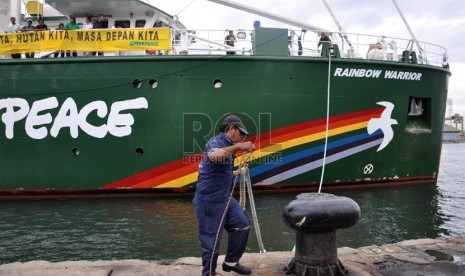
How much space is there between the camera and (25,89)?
10.2 m

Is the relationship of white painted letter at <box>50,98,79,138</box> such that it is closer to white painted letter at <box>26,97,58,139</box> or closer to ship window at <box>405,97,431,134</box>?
white painted letter at <box>26,97,58,139</box>

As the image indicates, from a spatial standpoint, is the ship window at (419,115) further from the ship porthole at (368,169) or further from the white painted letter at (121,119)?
the white painted letter at (121,119)

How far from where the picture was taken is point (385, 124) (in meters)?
11.0

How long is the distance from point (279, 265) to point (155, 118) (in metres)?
6.67

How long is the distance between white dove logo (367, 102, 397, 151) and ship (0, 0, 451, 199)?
0.39 m

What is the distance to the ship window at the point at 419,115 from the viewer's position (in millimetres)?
11602

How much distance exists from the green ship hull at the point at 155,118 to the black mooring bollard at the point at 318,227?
6.39m

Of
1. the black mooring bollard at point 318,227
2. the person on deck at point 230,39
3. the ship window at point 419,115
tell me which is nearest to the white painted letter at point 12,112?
the person on deck at point 230,39

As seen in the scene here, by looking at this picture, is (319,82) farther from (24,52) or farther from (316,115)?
(24,52)

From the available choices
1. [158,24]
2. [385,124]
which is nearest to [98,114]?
[158,24]

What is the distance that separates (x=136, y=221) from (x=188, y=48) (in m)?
4.29

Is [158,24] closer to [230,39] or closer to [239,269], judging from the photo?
[230,39]

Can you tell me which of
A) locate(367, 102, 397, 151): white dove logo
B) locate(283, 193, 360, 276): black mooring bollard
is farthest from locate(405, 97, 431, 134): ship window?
locate(283, 193, 360, 276): black mooring bollard

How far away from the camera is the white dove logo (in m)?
10.8
